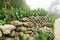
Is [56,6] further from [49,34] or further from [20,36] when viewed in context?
[20,36]

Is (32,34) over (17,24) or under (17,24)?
under

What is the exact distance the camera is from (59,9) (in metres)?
28.2

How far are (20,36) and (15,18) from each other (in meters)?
2.33

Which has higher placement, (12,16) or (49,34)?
(12,16)

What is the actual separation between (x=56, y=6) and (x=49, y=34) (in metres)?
20.1

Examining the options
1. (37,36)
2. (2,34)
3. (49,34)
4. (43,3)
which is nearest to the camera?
(2,34)

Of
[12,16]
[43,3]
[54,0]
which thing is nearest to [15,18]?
[12,16]

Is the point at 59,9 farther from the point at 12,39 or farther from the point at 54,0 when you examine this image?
the point at 12,39

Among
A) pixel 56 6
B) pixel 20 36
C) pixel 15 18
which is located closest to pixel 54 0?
pixel 56 6

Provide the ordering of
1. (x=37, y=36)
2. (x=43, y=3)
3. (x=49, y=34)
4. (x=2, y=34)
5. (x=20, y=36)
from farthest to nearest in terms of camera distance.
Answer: (x=43, y=3) < (x=49, y=34) < (x=37, y=36) < (x=20, y=36) < (x=2, y=34)

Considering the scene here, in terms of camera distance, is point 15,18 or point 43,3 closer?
point 15,18

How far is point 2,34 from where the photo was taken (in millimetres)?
6547

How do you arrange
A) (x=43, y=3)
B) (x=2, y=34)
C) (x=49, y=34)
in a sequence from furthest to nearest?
(x=43, y=3) < (x=49, y=34) < (x=2, y=34)

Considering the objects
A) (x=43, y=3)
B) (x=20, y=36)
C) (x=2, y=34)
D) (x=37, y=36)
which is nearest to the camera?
(x=2, y=34)
